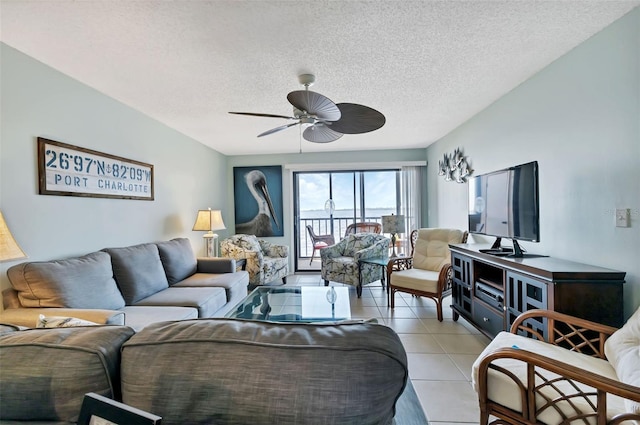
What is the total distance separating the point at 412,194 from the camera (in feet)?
17.1

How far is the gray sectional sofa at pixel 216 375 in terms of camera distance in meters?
0.58

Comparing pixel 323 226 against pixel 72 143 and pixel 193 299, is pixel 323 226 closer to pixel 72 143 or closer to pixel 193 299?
pixel 193 299

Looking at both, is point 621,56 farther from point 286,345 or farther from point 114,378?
point 114,378

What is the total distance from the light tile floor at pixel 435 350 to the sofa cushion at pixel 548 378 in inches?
19.2

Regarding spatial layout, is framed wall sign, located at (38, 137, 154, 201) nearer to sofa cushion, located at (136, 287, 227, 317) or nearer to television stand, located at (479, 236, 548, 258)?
sofa cushion, located at (136, 287, 227, 317)

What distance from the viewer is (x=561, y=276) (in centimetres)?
166

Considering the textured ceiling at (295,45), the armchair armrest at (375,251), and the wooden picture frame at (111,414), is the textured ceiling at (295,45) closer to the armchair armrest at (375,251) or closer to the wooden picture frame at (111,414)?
the wooden picture frame at (111,414)

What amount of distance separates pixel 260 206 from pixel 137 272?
3062 mm

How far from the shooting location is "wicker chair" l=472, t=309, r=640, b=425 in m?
1.05

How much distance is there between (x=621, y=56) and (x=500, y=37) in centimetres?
67

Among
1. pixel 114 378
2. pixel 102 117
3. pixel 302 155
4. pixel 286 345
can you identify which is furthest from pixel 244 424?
pixel 302 155

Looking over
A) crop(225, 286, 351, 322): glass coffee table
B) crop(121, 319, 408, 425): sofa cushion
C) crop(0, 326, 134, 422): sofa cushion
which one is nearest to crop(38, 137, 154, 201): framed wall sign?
crop(225, 286, 351, 322): glass coffee table

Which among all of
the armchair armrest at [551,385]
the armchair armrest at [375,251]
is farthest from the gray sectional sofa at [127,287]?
the armchair armrest at [551,385]

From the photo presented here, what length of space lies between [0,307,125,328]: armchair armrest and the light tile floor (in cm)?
198
